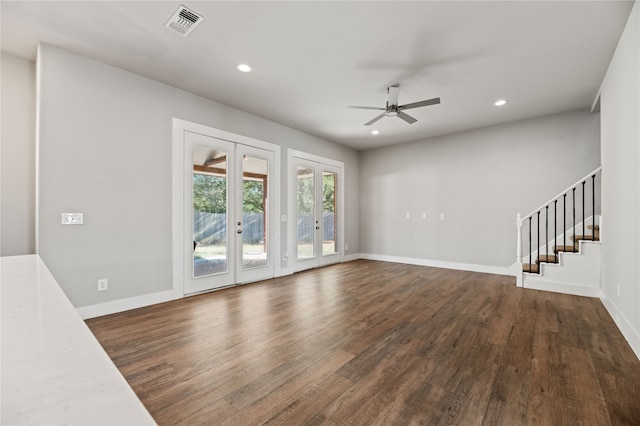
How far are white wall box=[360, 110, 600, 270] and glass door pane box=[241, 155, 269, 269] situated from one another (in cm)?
332

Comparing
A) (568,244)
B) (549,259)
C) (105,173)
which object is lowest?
(549,259)

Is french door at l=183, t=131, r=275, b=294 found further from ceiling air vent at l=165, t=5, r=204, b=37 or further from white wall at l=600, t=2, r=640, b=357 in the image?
white wall at l=600, t=2, r=640, b=357

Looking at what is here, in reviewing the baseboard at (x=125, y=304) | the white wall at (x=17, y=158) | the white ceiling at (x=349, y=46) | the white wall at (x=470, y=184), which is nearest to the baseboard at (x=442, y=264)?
the white wall at (x=470, y=184)

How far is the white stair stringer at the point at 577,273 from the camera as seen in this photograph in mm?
4086

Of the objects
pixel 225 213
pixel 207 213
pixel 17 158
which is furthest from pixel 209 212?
pixel 17 158

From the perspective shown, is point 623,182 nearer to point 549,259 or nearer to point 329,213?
point 549,259

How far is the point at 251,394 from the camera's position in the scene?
1.92 meters

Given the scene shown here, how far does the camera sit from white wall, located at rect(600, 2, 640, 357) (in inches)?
98.3

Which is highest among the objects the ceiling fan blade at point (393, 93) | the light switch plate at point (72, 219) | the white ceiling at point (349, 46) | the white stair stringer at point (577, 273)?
the white ceiling at point (349, 46)

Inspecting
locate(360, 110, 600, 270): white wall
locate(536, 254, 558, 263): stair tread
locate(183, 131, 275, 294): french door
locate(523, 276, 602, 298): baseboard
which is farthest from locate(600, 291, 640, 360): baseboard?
locate(183, 131, 275, 294): french door

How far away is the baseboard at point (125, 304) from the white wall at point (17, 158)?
905 millimetres

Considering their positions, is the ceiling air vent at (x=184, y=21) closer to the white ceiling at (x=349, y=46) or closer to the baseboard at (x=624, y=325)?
the white ceiling at (x=349, y=46)

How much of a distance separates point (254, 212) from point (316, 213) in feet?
5.95

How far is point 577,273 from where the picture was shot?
4.21 m
